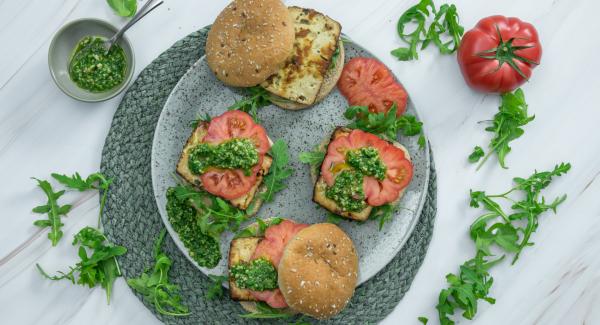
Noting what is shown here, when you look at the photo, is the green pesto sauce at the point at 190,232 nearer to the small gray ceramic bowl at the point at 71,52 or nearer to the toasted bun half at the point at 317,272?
the toasted bun half at the point at 317,272

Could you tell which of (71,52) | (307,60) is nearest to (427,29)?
(307,60)

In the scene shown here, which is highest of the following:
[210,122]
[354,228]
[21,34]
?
[21,34]

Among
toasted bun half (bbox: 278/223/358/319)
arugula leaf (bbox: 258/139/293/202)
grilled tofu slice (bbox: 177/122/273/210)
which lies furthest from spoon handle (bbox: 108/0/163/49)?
toasted bun half (bbox: 278/223/358/319)

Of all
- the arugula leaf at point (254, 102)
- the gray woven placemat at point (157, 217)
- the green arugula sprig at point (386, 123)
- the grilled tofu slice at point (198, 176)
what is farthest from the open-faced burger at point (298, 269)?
the arugula leaf at point (254, 102)

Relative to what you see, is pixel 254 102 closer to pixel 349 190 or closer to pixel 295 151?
pixel 295 151

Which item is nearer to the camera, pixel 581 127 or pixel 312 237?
pixel 312 237

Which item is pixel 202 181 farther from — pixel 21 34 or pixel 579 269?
pixel 579 269

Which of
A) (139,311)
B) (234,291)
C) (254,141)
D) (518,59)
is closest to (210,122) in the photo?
(254,141)
